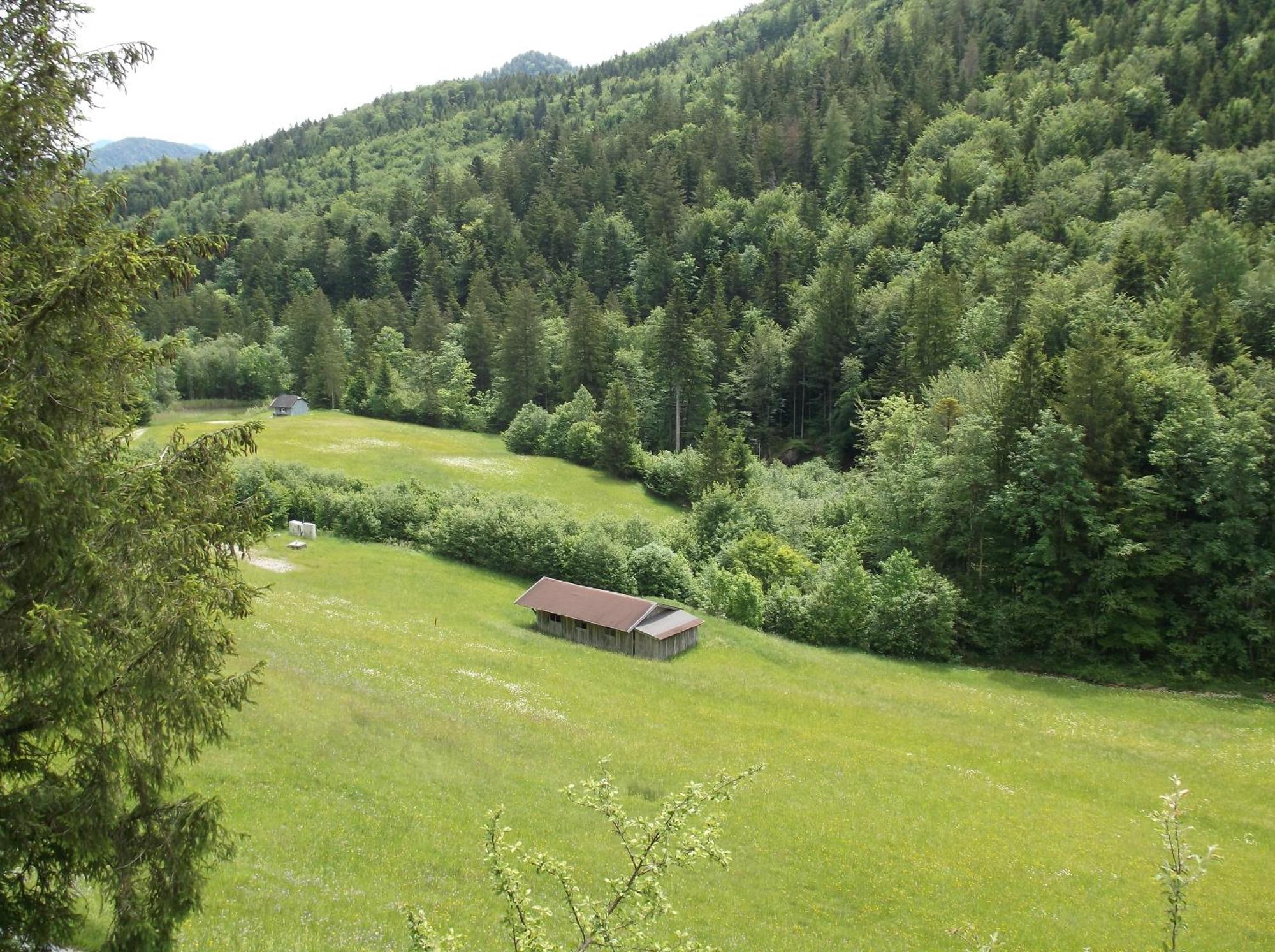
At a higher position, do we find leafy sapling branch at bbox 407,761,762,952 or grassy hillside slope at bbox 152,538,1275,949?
leafy sapling branch at bbox 407,761,762,952

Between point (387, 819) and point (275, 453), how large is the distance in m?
58.8

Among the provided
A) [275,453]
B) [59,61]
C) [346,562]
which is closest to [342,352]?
[275,453]

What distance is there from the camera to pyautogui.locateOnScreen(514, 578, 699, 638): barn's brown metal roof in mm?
41125

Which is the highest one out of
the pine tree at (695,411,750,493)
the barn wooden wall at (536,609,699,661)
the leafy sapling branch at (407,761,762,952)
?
the leafy sapling branch at (407,761,762,952)

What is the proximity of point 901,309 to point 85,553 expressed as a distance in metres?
81.1

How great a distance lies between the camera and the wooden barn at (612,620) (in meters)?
40.5

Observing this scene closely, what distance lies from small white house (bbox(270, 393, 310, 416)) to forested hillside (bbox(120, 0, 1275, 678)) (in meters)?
4.69

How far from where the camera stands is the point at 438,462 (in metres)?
73.8

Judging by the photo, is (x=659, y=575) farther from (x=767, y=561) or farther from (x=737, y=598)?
(x=767, y=561)

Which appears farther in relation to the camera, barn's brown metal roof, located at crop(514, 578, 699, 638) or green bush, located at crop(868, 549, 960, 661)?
green bush, located at crop(868, 549, 960, 661)

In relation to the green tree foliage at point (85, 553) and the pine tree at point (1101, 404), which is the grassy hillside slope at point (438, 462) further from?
the green tree foliage at point (85, 553)

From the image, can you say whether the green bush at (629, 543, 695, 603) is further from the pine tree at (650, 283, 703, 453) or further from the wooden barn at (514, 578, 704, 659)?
the pine tree at (650, 283, 703, 453)

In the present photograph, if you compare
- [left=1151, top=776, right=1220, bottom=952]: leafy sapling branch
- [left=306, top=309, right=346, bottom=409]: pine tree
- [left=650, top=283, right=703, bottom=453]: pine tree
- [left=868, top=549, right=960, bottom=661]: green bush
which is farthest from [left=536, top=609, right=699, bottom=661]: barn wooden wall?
[left=306, top=309, right=346, bottom=409]: pine tree

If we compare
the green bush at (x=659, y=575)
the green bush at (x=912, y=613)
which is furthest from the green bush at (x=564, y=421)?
the green bush at (x=912, y=613)
